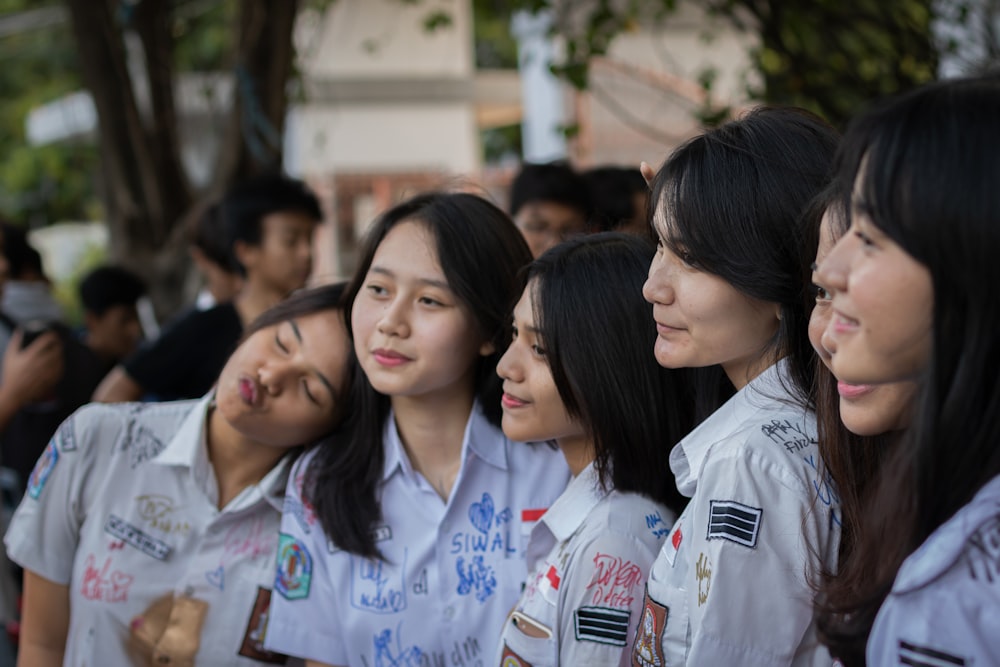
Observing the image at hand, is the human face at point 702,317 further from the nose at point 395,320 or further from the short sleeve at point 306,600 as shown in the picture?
the short sleeve at point 306,600

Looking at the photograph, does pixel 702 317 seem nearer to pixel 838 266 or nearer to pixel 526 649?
pixel 838 266

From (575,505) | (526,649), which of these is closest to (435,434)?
(575,505)

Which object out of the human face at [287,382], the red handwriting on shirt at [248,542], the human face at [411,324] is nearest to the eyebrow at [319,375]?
the human face at [287,382]

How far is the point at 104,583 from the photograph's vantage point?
230 cm

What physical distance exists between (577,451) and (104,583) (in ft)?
3.58

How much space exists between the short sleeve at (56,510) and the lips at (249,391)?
1.42 feet

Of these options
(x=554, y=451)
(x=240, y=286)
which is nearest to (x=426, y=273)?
(x=554, y=451)

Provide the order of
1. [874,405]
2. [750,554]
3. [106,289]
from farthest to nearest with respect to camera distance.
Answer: [106,289], [750,554], [874,405]

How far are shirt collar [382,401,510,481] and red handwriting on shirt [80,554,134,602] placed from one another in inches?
24.3

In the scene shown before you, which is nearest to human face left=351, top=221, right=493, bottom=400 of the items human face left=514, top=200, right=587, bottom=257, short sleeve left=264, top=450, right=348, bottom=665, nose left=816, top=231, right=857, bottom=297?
short sleeve left=264, top=450, right=348, bottom=665

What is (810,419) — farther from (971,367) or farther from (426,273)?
(426,273)

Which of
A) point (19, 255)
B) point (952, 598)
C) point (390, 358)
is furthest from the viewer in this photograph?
point (19, 255)

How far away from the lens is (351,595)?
2.19 meters

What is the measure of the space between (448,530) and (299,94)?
3.41 m
